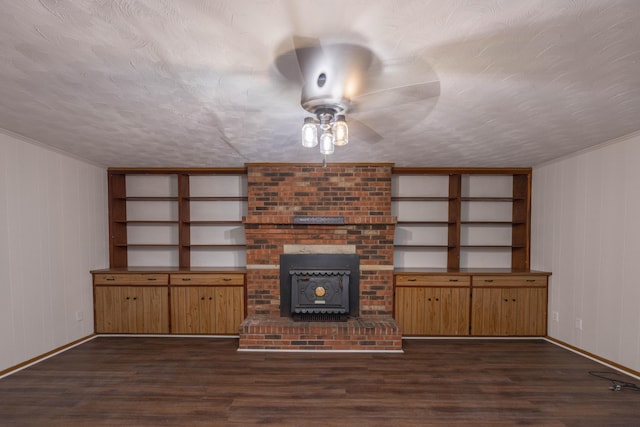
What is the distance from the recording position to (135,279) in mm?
3797

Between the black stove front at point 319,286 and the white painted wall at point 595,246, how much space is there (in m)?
2.47

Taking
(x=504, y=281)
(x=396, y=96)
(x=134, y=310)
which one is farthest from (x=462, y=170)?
(x=134, y=310)

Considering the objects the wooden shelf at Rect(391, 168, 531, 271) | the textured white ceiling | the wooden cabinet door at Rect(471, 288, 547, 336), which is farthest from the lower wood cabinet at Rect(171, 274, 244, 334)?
the wooden cabinet door at Rect(471, 288, 547, 336)

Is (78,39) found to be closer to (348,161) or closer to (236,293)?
(348,161)

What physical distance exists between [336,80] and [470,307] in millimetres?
3526

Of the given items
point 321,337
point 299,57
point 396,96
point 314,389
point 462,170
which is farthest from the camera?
point 462,170

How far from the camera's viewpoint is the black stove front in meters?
3.60

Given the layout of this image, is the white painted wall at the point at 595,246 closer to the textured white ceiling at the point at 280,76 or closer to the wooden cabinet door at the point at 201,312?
the textured white ceiling at the point at 280,76

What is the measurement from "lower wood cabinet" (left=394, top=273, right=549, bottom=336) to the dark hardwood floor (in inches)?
13.1

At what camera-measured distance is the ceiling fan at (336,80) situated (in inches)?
53.7

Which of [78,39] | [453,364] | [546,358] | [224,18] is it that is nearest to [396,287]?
[453,364]

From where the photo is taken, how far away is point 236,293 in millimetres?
3830

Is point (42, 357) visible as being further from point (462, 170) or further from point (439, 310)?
point (462, 170)

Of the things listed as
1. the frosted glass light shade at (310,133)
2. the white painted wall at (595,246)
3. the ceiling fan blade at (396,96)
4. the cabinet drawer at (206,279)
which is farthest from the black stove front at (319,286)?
the white painted wall at (595,246)
